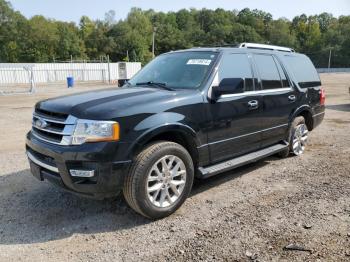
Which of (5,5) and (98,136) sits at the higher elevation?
(5,5)

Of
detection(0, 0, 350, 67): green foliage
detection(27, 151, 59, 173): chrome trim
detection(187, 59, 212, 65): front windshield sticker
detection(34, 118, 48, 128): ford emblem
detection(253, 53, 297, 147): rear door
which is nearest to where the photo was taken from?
detection(27, 151, 59, 173): chrome trim

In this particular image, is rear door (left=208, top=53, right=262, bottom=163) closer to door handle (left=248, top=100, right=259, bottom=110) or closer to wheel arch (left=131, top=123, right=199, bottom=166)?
door handle (left=248, top=100, right=259, bottom=110)

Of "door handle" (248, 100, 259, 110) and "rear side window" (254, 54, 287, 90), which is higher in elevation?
"rear side window" (254, 54, 287, 90)

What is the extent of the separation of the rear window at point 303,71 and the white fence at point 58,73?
28740mm

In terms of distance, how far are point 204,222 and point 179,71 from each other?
2.02 meters

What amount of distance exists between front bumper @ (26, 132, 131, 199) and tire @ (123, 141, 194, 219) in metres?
0.13

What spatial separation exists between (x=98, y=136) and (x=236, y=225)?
1721mm

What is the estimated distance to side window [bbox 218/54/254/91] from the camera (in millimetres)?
4543

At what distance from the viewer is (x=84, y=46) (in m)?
89.3

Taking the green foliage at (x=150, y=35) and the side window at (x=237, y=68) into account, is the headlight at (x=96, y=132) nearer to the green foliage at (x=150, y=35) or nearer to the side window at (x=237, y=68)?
the side window at (x=237, y=68)

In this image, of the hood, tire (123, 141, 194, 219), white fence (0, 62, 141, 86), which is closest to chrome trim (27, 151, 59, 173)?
the hood

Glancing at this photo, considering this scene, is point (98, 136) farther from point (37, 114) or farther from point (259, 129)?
point (259, 129)

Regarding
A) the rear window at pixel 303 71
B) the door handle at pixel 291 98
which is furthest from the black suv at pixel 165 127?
the rear window at pixel 303 71

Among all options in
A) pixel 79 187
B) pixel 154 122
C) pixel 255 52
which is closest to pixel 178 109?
pixel 154 122
